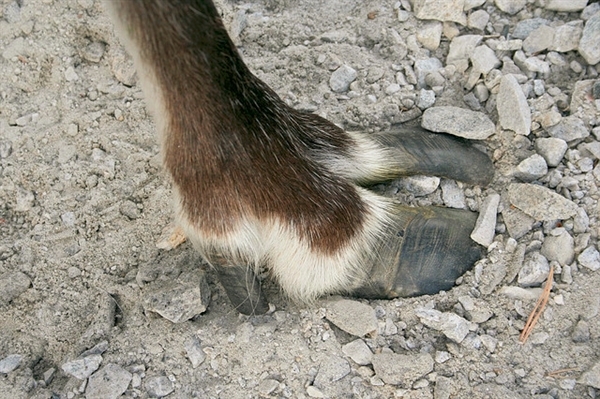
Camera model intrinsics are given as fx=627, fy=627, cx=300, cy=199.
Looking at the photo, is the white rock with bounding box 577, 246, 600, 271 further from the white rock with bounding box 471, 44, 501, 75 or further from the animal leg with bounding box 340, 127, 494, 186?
the white rock with bounding box 471, 44, 501, 75

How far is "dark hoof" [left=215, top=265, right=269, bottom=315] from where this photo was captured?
2.38 metres

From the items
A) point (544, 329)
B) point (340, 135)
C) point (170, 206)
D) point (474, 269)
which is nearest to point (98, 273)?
point (170, 206)

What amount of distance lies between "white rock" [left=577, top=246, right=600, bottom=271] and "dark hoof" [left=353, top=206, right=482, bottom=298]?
0.39 metres

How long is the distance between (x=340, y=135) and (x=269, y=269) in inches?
24.2

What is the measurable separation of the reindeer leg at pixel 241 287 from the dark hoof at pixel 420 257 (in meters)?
0.39

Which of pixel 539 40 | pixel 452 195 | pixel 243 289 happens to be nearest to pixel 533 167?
pixel 452 195

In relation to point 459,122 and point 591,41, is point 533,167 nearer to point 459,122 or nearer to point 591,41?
point 459,122

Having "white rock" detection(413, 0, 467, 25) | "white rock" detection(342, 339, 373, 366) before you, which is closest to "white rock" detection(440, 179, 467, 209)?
"white rock" detection(342, 339, 373, 366)

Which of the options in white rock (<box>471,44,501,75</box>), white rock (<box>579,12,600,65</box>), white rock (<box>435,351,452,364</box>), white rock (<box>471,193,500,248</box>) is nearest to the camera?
white rock (<box>435,351,452,364</box>)

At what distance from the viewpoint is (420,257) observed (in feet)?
8.20

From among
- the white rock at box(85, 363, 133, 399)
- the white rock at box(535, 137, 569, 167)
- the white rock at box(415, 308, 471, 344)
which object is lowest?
the white rock at box(85, 363, 133, 399)

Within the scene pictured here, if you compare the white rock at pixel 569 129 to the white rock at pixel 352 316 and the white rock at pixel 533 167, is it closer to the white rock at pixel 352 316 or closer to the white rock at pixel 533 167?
the white rock at pixel 533 167

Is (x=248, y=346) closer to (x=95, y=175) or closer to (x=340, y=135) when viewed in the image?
(x=340, y=135)

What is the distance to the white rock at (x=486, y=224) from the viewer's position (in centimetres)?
251
